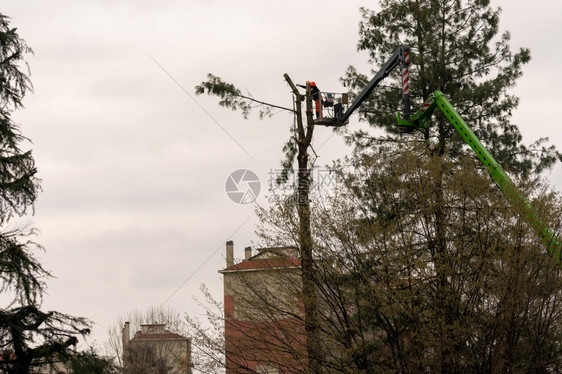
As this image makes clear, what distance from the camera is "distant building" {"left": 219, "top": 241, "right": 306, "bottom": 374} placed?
20.0 metres

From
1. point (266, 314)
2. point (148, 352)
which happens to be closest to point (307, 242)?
point (266, 314)

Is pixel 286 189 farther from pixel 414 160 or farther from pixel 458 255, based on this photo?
pixel 458 255

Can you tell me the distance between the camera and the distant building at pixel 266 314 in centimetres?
1998

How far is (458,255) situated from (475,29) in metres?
12.2

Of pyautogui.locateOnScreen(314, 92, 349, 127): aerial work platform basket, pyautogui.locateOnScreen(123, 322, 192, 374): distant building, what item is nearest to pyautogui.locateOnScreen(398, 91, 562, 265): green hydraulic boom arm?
pyautogui.locateOnScreen(314, 92, 349, 127): aerial work platform basket

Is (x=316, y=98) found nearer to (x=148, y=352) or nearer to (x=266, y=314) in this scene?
(x=266, y=314)

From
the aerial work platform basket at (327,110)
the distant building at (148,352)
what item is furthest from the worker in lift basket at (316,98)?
the distant building at (148,352)

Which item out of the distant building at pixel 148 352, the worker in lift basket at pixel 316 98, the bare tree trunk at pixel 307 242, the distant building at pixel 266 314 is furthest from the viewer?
the distant building at pixel 148 352

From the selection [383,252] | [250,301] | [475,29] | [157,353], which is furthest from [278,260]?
[157,353]

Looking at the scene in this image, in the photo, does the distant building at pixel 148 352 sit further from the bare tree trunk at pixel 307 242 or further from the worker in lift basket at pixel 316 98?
the worker in lift basket at pixel 316 98

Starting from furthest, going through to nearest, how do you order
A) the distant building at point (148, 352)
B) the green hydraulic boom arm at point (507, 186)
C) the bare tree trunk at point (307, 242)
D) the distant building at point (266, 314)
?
the distant building at point (148, 352)
the distant building at point (266, 314)
the bare tree trunk at point (307, 242)
the green hydraulic boom arm at point (507, 186)

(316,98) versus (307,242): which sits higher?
(316,98)

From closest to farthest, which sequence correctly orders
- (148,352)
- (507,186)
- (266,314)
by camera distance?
(507,186), (266,314), (148,352)

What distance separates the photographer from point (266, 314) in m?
20.6
